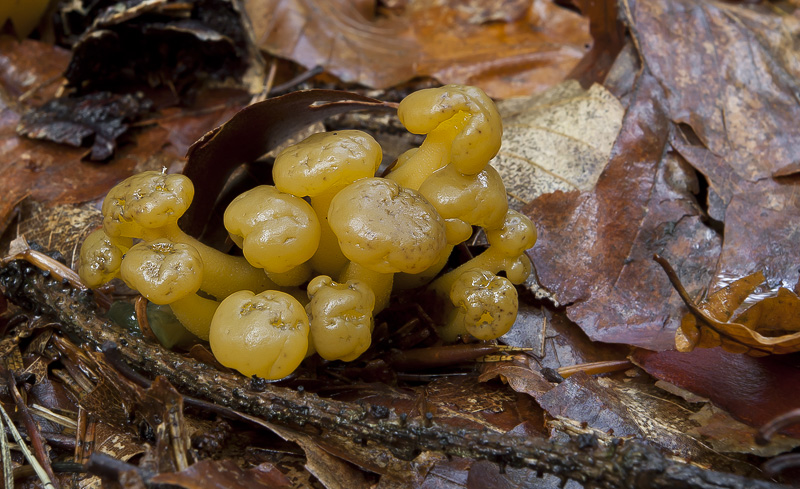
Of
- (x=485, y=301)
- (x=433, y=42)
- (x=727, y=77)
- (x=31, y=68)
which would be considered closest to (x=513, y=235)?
(x=485, y=301)

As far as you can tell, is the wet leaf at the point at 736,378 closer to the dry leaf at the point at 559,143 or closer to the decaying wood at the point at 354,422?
the decaying wood at the point at 354,422

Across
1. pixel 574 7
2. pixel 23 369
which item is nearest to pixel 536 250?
pixel 23 369

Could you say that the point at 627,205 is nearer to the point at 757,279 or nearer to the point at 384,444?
the point at 757,279

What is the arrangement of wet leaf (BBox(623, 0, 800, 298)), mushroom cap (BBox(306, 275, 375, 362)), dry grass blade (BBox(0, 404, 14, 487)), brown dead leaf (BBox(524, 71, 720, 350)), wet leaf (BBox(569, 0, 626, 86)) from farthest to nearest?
wet leaf (BBox(569, 0, 626, 86)), wet leaf (BBox(623, 0, 800, 298)), brown dead leaf (BBox(524, 71, 720, 350)), mushroom cap (BBox(306, 275, 375, 362)), dry grass blade (BBox(0, 404, 14, 487))

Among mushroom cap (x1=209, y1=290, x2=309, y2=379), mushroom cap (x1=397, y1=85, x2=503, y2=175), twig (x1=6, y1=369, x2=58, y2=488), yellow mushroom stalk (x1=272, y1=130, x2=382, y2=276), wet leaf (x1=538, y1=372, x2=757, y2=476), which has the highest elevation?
mushroom cap (x1=397, y1=85, x2=503, y2=175)

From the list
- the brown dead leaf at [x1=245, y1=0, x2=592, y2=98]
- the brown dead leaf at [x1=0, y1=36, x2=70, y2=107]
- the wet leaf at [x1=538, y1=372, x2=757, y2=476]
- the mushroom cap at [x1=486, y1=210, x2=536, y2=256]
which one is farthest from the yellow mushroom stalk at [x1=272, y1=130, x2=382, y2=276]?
the brown dead leaf at [x1=0, y1=36, x2=70, y2=107]

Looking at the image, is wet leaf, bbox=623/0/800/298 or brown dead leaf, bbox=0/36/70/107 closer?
wet leaf, bbox=623/0/800/298

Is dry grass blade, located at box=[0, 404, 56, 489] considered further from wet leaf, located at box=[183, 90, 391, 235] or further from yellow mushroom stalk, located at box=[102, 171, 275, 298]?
wet leaf, located at box=[183, 90, 391, 235]
